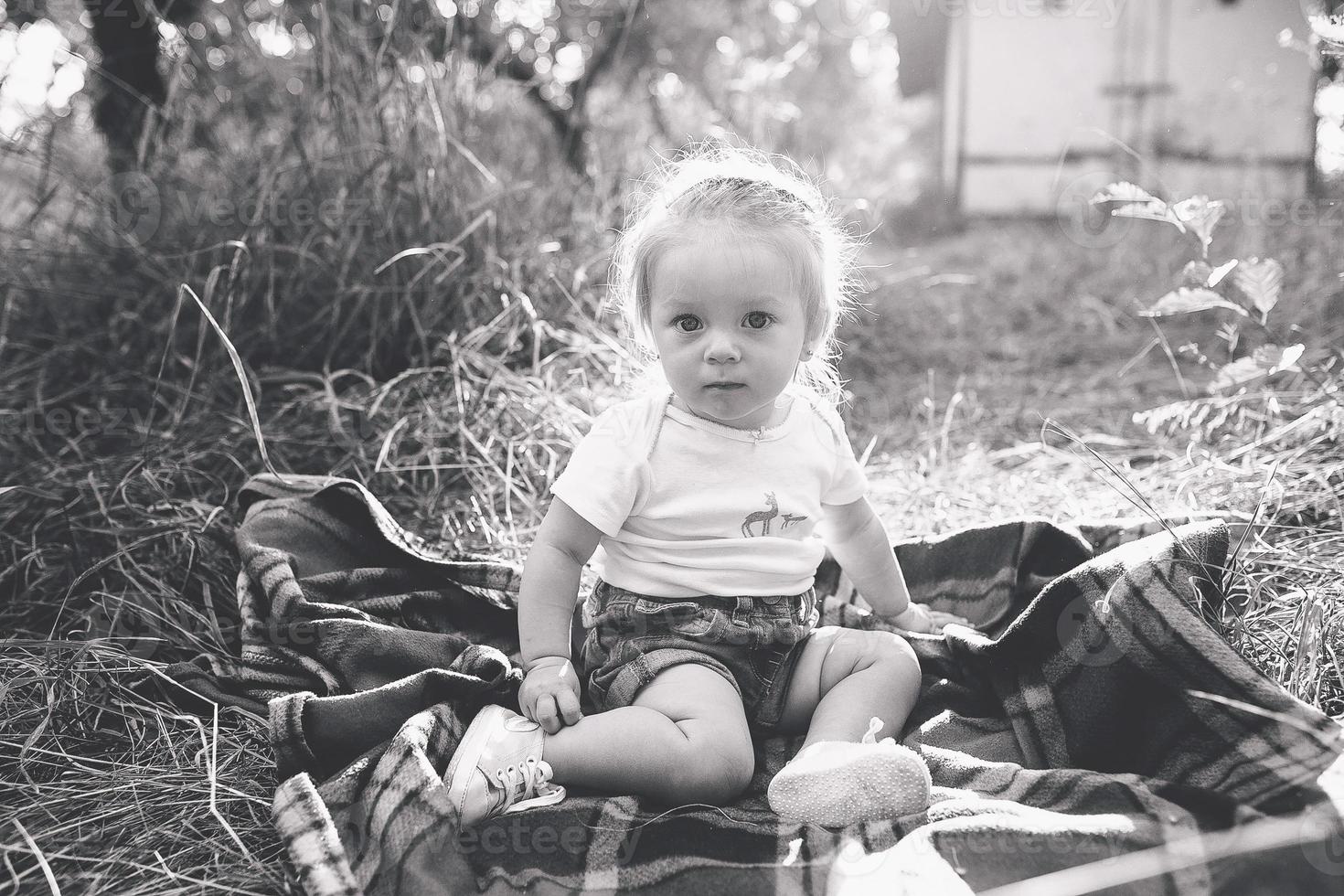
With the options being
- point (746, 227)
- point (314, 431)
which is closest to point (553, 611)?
point (746, 227)

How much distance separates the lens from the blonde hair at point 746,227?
140 centimetres

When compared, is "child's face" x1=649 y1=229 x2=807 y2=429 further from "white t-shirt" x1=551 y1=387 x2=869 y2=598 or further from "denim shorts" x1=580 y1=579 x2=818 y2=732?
"denim shorts" x1=580 y1=579 x2=818 y2=732

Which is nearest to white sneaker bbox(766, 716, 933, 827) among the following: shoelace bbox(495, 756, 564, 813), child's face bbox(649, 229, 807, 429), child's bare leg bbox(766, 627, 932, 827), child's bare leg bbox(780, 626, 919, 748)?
child's bare leg bbox(766, 627, 932, 827)

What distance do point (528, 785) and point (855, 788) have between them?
402mm

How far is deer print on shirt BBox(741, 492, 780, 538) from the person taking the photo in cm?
150

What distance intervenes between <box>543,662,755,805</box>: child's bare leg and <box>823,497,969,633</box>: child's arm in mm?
447

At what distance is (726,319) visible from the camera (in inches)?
54.7

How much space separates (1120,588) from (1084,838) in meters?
0.39

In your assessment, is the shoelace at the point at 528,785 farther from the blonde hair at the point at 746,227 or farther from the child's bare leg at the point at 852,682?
the blonde hair at the point at 746,227

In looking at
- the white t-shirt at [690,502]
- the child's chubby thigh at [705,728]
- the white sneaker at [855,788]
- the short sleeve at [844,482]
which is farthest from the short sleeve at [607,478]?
the white sneaker at [855,788]

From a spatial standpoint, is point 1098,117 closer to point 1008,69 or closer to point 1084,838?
point 1008,69

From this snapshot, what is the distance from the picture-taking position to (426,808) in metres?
1.12

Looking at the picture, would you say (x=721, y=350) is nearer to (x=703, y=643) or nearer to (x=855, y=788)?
(x=703, y=643)

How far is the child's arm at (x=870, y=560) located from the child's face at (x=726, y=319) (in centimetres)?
30
